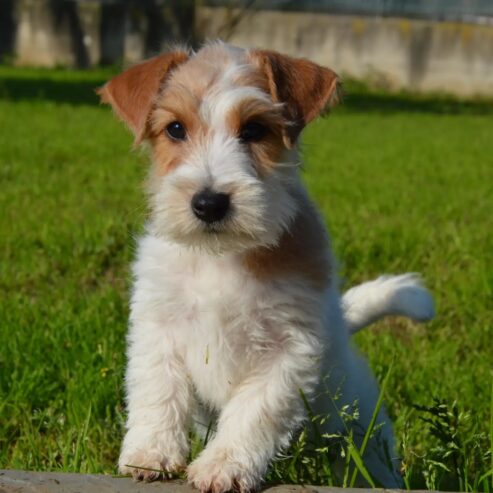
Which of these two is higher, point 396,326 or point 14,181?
point 396,326

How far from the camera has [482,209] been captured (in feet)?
30.3

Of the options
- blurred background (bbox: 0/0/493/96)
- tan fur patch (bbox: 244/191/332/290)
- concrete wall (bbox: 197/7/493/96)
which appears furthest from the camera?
blurred background (bbox: 0/0/493/96)

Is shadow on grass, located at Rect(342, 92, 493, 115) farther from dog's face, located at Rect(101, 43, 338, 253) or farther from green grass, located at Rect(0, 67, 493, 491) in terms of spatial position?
dog's face, located at Rect(101, 43, 338, 253)

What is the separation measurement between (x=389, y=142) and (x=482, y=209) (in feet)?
21.7

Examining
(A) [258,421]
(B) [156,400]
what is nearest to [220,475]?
(A) [258,421]

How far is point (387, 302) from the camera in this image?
4.20m

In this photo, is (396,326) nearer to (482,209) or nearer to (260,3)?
(482,209)

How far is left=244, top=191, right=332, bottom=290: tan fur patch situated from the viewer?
3.39 metres

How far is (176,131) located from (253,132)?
0.29 m

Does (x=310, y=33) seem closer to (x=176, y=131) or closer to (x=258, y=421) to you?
(x=176, y=131)

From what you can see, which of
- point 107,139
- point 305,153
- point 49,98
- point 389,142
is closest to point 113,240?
point 305,153

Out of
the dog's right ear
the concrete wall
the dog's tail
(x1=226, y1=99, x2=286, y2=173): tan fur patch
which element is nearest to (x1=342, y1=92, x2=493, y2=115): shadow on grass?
the concrete wall

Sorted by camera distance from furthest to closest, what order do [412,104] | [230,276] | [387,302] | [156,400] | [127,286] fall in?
1. [412,104]
2. [127,286]
3. [387,302]
4. [230,276]
5. [156,400]

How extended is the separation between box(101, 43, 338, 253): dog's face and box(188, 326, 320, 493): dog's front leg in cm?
42
